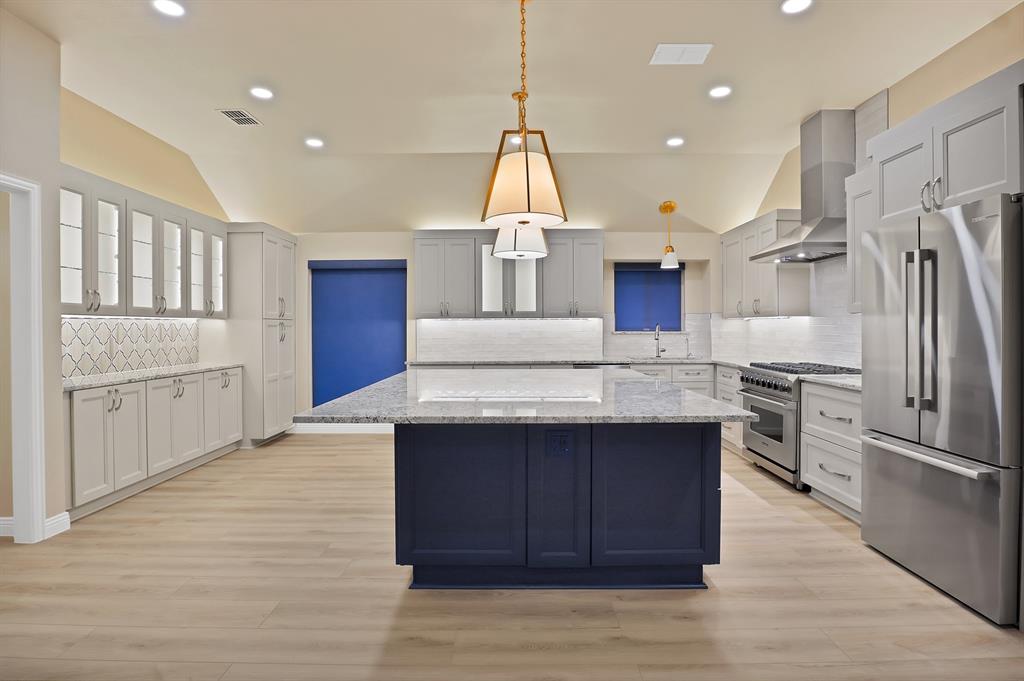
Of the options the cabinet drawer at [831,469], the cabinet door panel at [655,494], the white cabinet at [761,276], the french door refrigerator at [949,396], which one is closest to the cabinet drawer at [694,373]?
the white cabinet at [761,276]

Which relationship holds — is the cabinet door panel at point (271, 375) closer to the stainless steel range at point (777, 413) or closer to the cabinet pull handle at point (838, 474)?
the stainless steel range at point (777, 413)

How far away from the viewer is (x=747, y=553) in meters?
3.19

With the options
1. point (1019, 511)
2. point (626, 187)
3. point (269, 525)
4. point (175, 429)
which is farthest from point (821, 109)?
point (175, 429)

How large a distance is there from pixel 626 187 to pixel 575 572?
4758 mm

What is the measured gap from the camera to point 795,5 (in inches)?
117

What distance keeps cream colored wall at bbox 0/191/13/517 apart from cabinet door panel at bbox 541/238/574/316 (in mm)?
4655

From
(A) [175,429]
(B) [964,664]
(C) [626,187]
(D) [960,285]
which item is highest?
(C) [626,187]

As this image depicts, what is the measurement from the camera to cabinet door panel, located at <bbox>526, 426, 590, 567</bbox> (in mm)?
2682

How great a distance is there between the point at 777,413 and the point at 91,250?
5.28m

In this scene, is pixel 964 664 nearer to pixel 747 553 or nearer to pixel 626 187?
pixel 747 553

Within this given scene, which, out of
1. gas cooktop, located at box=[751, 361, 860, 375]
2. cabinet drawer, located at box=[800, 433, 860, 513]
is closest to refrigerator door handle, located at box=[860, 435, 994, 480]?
cabinet drawer, located at box=[800, 433, 860, 513]

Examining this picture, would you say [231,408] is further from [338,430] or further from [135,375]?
[338,430]

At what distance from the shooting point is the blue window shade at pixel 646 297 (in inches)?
283

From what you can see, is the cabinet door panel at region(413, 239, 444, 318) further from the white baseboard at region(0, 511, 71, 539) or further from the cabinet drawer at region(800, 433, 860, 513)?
the cabinet drawer at region(800, 433, 860, 513)
